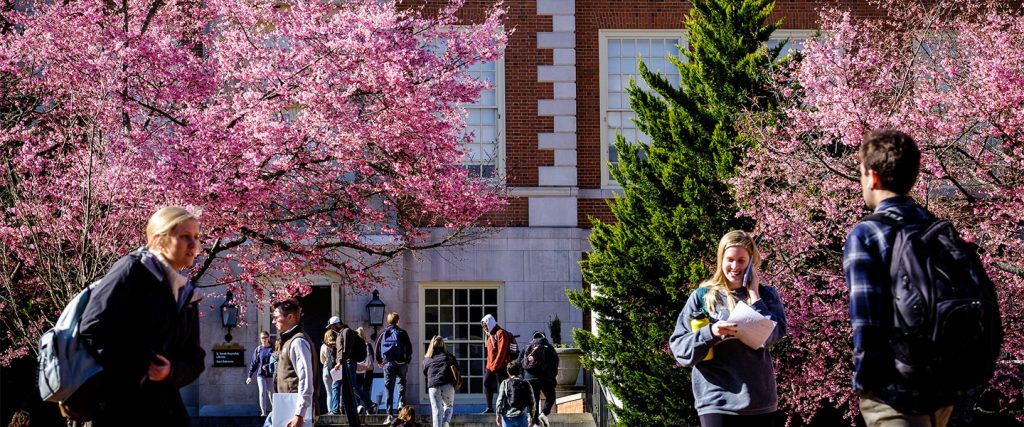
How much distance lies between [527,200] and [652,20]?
12.6 feet

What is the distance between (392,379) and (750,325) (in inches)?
503

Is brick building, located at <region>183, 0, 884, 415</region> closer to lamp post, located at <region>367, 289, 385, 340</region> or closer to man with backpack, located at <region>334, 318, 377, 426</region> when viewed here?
lamp post, located at <region>367, 289, 385, 340</region>

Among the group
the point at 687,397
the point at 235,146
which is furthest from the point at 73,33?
the point at 687,397

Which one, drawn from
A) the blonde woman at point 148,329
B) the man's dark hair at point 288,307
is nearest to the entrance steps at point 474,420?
the man's dark hair at point 288,307

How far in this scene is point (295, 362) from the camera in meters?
8.80

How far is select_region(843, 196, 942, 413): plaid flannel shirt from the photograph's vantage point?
4391 millimetres

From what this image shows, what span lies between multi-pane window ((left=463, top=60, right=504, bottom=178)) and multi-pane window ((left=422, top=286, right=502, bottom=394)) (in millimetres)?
2179

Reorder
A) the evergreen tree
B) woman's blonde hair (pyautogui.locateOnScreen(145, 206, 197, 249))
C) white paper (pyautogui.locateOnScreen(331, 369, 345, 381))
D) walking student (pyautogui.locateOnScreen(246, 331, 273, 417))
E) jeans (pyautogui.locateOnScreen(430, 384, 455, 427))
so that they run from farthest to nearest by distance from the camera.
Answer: white paper (pyautogui.locateOnScreen(331, 369, 345, 381))
walking student (pyautogui.locateOnScreen(246, 331, 273, 417))
jeans (pyautogui.locateOnScreen(430, 384, 455, 427))
the evergreen tree
woman's blonde hair (pyautogui.locateOnScreen(145, 206, 197, 249))

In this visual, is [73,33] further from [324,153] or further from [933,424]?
[933,424]

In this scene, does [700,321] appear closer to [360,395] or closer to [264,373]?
[264,373]

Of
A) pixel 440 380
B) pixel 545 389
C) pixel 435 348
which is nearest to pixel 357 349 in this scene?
pixel 435 348

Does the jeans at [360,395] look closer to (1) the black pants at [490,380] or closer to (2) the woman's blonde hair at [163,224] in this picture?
(1) the black pants at [490,380]

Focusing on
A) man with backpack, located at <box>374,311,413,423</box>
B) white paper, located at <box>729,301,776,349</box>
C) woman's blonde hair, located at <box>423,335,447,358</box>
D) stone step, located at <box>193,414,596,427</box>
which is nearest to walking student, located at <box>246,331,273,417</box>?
stone step, located at <box>193,414,596,427</box>

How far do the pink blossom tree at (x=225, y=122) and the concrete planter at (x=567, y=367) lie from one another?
5392 mm
